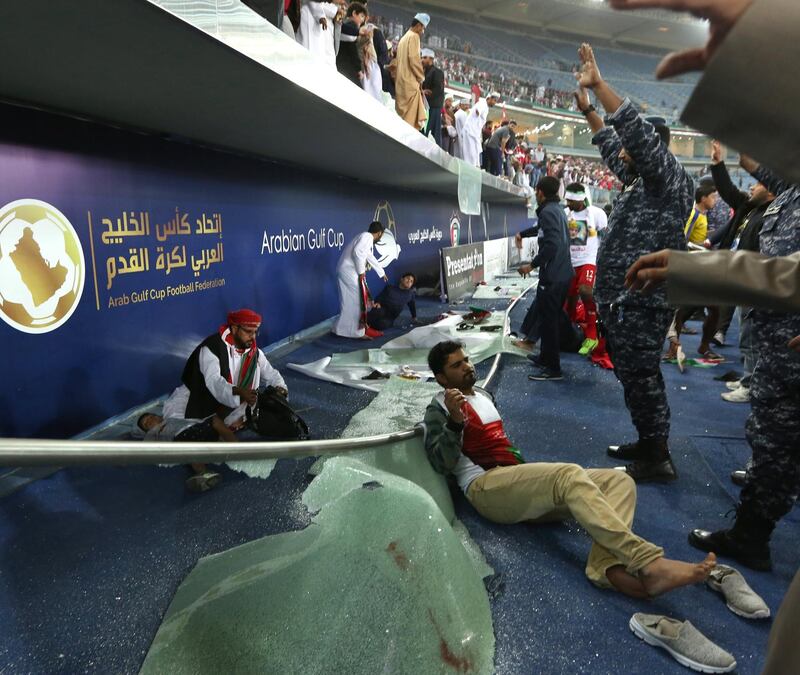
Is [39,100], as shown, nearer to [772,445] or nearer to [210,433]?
[210,433]

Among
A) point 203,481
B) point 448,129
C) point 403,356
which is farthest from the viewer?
point 448,129

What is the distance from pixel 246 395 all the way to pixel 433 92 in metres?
7.03

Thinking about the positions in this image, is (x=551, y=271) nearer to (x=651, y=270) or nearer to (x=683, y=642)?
(x=683, y=642)

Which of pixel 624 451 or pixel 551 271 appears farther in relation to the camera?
pixel 551 271

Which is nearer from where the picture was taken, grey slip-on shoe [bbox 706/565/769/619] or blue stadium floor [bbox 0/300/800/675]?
blue stadium floor [bbox 0/300/800/675]

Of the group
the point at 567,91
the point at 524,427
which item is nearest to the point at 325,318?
the point at 524,427

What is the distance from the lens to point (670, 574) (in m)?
1.80

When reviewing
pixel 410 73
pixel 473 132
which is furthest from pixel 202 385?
pixel 473 132

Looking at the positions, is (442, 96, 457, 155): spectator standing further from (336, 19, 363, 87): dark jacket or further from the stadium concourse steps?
the stadium concourse steps

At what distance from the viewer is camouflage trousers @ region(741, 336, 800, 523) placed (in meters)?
1.93

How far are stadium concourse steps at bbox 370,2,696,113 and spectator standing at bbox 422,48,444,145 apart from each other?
21170mm

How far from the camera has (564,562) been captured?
2.14 metres

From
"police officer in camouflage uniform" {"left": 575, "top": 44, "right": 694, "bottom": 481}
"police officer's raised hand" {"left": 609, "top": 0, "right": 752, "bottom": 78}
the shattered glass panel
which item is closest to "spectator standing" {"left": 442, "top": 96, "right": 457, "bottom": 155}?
"police officer in camouflage uniform" {"left": 575, "top": 44, "right": 694, "bottom": 481}

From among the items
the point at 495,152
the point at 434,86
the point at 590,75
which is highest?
the point at 434,86
